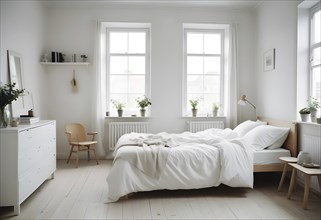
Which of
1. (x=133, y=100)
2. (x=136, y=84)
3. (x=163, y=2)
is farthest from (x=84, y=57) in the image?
(x=163, y=2)

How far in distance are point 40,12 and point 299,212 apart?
5226 millimetres

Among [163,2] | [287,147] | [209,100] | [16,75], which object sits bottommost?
[287,147]

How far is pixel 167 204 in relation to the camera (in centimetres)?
301

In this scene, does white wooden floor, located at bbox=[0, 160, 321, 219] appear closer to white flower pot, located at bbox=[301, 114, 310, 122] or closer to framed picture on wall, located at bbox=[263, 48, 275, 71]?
white flower pot, located at bbox=[301, 114, 310, 122]

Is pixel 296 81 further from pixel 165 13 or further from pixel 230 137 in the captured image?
pixel 165 13

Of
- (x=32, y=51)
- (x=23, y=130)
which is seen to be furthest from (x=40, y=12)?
(x=23, y=130)

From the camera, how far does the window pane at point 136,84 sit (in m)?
5.44

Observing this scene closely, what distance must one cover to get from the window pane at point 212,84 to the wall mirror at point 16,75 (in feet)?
11.5

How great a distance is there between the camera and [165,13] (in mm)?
5207

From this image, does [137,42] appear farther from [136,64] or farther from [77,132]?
[77,132]

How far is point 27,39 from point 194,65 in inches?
127

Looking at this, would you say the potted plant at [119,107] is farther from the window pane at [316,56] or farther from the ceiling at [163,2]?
the window pane at [316,56]

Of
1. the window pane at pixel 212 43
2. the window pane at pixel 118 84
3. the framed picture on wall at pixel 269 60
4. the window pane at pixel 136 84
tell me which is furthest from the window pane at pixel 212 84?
the window pane at pixel 118 84

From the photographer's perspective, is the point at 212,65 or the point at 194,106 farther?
the point at 212,65
